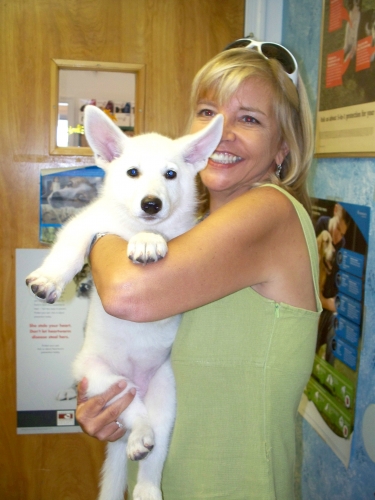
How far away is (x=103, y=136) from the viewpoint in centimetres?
158

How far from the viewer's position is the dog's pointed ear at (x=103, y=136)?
1472 millimetres

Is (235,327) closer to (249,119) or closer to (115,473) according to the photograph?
(249,119)

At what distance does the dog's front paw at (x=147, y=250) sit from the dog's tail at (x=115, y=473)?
0.84 meters

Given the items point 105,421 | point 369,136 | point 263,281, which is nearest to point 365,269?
point 369,136

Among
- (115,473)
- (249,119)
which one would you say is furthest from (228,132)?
(115,473)

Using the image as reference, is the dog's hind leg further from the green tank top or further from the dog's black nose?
the dog's black nose

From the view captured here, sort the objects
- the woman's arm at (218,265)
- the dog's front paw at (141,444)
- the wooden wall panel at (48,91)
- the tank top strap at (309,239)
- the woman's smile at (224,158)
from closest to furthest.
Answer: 1. the woman's arm at (218,265)
2. the tank top strap at (309,239)
3. the dog's front paw at (141,444)
4. the woman's smile at (224,158)
5. the wooden wall panel at (48,91)

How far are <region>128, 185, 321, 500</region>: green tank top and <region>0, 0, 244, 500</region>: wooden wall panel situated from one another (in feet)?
5.22

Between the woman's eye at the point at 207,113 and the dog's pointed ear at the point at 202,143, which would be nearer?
the dog's pointed ear at the point at 202,143

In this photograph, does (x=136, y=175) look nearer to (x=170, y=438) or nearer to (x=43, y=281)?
(x=43, y=281)

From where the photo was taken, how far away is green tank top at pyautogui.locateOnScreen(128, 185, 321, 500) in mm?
1188

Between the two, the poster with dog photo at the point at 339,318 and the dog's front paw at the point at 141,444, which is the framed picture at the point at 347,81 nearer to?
the poster with dog photo at the point at 339,318

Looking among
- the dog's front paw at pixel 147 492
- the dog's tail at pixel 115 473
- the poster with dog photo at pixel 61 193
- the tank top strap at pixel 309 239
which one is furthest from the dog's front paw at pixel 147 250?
the poster with dog photo at pixel 61 193

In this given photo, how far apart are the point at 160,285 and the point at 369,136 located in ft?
3.35
